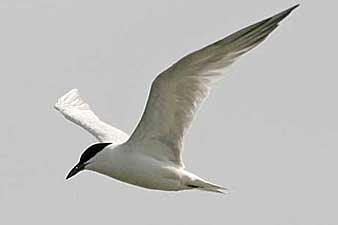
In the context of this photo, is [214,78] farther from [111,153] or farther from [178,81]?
[111,153]

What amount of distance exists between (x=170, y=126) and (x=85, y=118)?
303 cm

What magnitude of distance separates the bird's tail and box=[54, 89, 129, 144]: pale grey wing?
1652 millimetres

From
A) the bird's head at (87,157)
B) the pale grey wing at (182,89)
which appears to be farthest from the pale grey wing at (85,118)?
the pale grey wing at (182,89)

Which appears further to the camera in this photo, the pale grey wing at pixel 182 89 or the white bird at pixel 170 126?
the white bird at pixel 170 126

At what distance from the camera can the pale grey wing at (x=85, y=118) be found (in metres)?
15.0

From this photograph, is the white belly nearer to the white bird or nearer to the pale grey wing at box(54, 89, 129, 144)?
the white bird

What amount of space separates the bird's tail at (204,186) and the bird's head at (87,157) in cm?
102

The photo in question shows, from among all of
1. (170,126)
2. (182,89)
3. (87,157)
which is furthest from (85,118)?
(182,89)

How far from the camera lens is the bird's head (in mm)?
13547

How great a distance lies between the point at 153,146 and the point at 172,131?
0.24 meters

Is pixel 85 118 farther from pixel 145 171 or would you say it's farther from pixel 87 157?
pixel 145 171

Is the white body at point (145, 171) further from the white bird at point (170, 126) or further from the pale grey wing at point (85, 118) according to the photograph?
the pale grey wing at point (85, 118)

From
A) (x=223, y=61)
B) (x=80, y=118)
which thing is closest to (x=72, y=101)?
(x=80, y=118)

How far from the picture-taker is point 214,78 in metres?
12.5
